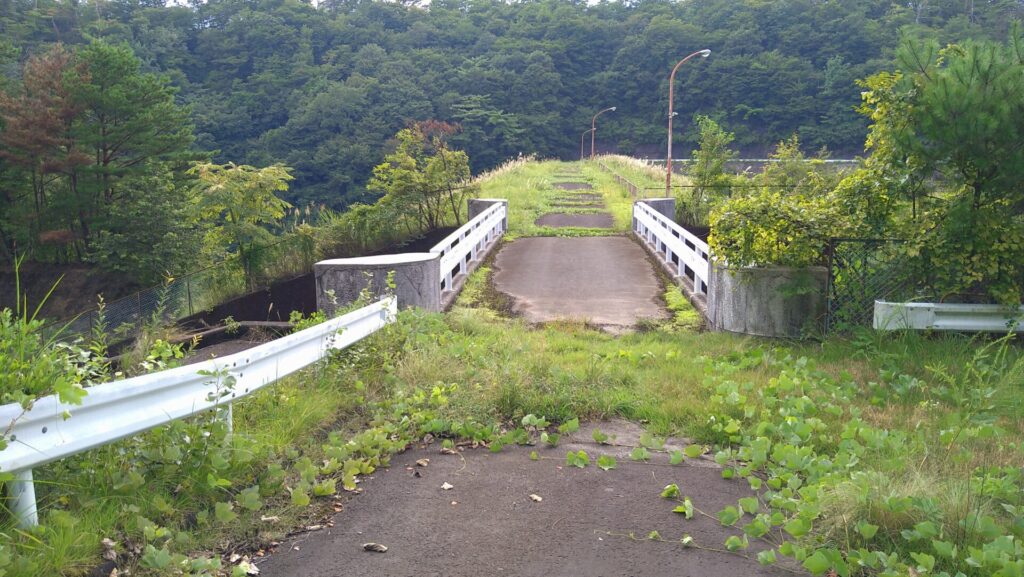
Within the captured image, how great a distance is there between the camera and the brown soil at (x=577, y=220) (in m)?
22.7

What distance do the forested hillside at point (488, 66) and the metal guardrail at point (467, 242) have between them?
2155 inches

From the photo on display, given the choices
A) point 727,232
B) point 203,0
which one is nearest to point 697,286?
point 727,232

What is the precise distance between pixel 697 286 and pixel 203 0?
111m

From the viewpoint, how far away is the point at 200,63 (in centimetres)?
8950

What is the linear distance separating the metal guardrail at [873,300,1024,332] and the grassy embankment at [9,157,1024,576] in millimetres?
171

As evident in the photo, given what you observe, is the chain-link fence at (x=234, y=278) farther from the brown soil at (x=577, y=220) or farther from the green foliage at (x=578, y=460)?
the green foliage at (x=578, y=460)

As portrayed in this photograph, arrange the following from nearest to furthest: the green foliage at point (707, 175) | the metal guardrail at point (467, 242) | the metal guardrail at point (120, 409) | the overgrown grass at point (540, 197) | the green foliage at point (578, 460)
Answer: the metal guardrail at point (120, 409), the green foliage at point (578, 460), the metal guardrail at point (467, 242), the overgrown grass at point (540, 197), the green foliage at point (707, 175)

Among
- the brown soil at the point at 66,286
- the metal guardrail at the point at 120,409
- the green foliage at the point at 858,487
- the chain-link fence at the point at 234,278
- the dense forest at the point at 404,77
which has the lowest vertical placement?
the brown soil at the point at 66,286

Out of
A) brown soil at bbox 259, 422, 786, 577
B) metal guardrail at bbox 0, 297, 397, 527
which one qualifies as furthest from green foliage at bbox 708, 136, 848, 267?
metal guardrail at bbox 0, 297, 397, 527

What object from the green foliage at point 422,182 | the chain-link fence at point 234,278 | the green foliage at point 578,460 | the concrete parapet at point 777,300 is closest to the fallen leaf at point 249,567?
the green foliage at point 578,460

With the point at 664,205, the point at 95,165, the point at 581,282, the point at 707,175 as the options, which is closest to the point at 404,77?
the point at 95,165

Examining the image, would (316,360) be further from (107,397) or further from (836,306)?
(836,306)

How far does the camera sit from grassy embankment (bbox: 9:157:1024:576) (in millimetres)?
3621

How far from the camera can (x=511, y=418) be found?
5887 mm
